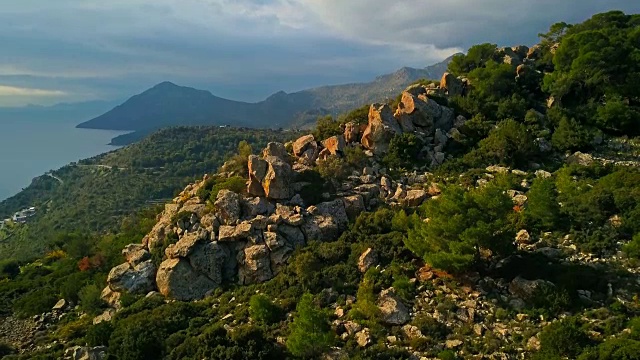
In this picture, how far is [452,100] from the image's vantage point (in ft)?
135

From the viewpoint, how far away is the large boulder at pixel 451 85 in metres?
42.9

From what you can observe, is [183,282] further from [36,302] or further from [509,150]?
[509,150]

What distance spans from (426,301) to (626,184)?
14370mm

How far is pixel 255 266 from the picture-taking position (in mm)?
26281

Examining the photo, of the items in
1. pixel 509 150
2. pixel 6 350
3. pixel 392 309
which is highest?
pixel 509 150

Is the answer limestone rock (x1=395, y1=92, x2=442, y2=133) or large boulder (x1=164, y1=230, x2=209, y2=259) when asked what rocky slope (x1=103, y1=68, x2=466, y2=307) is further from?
limestone rock (x1=395, y1=92, x2=442, y2=133)

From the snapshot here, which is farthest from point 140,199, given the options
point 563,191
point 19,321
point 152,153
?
point 563,191

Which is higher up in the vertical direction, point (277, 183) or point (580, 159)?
point (277, 183)

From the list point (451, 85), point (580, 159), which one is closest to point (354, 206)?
point (580, 159)

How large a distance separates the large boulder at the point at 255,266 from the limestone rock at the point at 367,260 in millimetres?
5165

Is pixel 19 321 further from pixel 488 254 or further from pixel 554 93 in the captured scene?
pixel 554 93

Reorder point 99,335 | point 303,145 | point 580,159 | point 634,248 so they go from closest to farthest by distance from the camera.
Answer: point 634,248 < point 99,335 < point 580,159 < point 303,145

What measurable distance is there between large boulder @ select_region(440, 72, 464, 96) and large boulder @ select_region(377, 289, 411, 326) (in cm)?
2668

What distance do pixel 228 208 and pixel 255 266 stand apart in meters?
4.26
